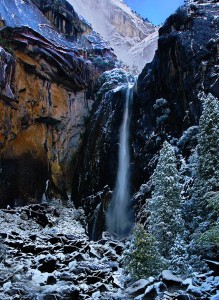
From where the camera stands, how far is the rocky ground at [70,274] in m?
10.3

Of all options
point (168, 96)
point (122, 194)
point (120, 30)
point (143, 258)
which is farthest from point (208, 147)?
point (120, 30)

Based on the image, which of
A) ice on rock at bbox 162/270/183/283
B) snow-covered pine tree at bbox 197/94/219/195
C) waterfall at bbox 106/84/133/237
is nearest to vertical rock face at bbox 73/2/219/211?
waterfall at bbox 106/84/133/237

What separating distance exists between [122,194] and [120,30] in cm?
5554

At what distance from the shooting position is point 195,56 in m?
23.7

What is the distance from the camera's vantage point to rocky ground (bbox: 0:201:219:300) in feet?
33.7

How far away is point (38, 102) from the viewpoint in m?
35.9

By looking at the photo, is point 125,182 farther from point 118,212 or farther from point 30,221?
point 30,221

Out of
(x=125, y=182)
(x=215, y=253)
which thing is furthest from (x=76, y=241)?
(x=215, y=253)

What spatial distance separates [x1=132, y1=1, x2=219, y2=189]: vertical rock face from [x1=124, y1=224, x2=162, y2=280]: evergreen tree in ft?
35.6

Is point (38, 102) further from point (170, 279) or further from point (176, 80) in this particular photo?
point (170, 279)

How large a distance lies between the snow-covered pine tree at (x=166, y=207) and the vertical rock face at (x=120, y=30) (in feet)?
182

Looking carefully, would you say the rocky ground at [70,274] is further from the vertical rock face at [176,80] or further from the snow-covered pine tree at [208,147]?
the vertical rock face at [176,80]

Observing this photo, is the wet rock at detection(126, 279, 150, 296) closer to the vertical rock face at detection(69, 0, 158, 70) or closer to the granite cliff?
the granite cliff

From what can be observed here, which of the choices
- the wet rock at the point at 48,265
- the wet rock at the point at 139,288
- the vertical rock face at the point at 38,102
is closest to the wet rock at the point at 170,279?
the wet rock at the point at 139,288
